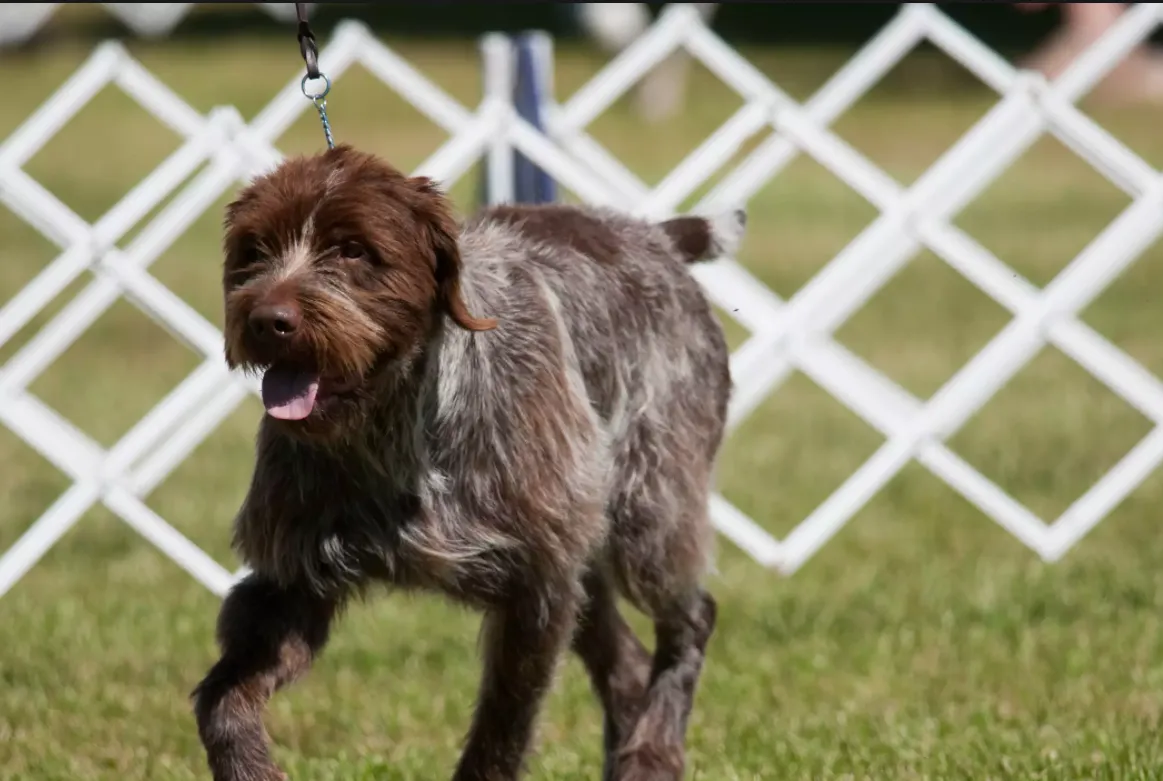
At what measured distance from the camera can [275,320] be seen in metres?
3.32

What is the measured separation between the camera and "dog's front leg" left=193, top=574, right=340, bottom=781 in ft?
11.7

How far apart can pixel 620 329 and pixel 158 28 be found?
810 inches

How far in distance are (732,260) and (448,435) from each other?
289 centimetres

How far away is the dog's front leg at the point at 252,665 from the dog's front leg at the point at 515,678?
0.36m

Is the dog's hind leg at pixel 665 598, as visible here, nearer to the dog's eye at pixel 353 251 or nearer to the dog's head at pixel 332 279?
the dog's head at pixel 332 279

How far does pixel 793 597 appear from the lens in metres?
6.31

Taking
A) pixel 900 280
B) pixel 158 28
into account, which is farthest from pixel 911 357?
pixel 158 28

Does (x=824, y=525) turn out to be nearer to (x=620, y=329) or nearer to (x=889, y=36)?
(x=889, y=36)

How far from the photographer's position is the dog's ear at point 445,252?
3580 mm

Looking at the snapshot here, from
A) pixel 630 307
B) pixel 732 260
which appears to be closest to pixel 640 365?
pixel 630 307

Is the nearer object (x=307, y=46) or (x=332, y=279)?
(x=332, y=279)

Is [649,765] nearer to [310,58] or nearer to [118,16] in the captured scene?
[310,58]

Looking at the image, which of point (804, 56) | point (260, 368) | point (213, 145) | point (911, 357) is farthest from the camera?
point (804, 56)

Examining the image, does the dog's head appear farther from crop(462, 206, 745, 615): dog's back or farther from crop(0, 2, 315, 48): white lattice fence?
crop(0, 2, 315, 48): white lattice fence
